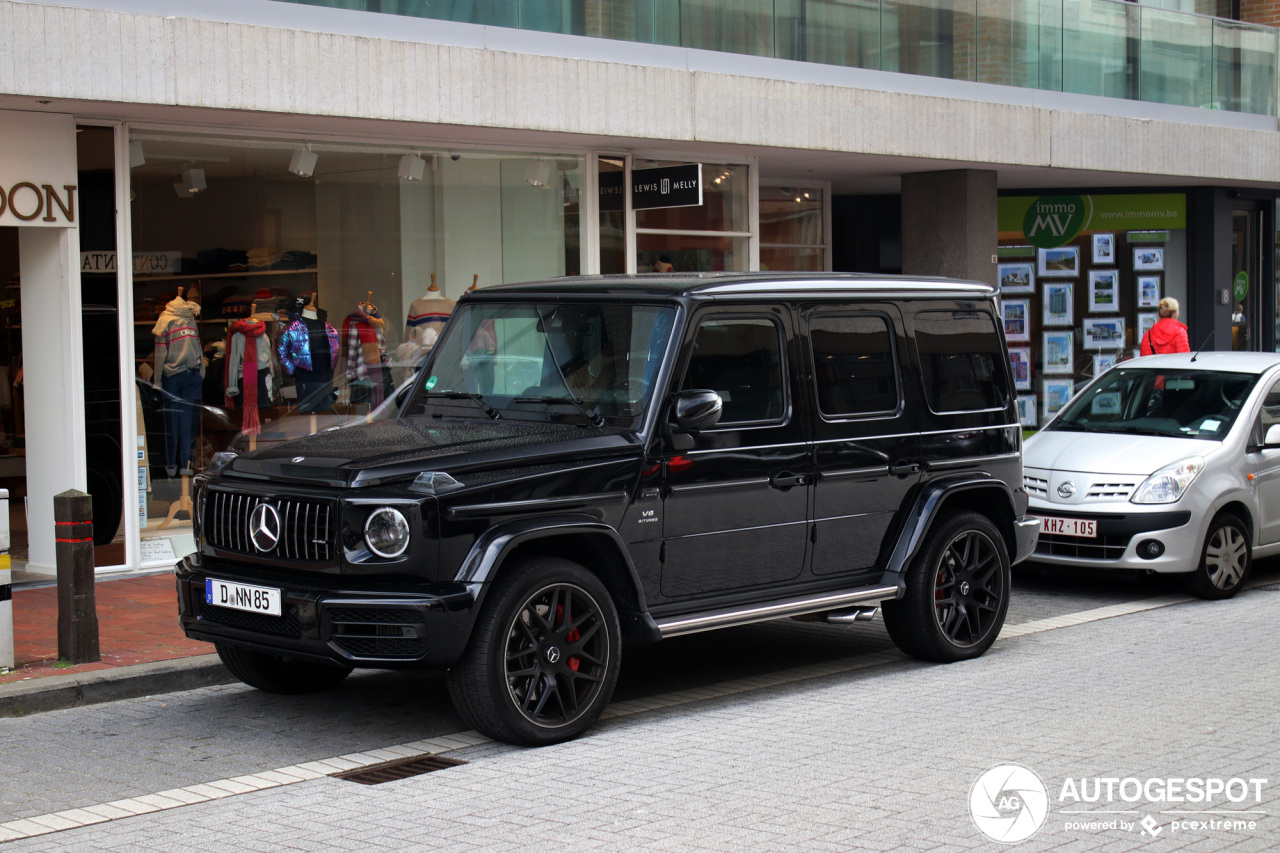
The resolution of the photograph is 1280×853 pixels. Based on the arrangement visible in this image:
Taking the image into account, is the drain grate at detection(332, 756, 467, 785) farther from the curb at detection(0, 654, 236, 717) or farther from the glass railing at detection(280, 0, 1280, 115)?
the glass railing at detection(280, 0, 1280, 115)

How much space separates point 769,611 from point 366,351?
661 centimetres

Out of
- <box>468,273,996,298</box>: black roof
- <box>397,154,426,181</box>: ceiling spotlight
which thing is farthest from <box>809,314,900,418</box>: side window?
<box>397,154,426,181</box>: ceiling spotlight

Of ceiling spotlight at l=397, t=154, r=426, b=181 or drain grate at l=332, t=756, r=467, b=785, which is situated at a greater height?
ceiling spotlight at l=397, t=154, r=426, b=181

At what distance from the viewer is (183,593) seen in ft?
21.5

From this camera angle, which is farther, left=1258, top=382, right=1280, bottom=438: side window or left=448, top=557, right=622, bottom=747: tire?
left=1258, top=382, right=1280, bottom=438: side window

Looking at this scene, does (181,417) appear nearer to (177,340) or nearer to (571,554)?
(177,340)

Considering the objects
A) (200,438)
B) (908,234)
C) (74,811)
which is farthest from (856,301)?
(908,234)

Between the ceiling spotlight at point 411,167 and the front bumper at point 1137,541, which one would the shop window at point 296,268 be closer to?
the ceiling spotlight at point 411,167

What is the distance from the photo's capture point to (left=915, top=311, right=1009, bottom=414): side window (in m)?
7.85

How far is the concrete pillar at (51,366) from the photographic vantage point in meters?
10.2

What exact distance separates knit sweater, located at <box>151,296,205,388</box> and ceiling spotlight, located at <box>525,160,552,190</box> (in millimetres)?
3438

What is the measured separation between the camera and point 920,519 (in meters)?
7.53

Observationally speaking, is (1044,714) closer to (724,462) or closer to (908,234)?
(724,462)

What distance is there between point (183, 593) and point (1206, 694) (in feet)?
16.1
